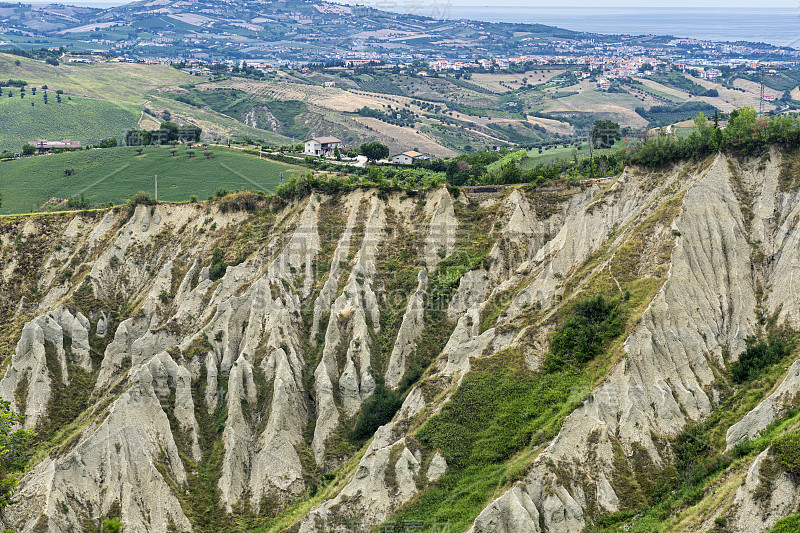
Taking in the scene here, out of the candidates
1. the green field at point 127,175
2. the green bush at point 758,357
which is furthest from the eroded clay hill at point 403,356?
the green field at point 127,175

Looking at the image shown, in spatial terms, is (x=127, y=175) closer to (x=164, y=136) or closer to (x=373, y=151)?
(x=164, y=136)

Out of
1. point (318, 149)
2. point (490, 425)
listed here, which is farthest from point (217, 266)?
point (318, 149)

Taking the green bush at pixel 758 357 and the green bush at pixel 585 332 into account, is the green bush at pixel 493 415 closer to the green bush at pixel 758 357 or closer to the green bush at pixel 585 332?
the green bush at pixel 585 332

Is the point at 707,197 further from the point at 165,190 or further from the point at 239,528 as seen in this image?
the point at 165,190

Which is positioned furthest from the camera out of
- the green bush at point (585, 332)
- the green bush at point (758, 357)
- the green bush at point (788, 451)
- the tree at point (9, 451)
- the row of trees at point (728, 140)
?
the row of trees at point (728, 140)

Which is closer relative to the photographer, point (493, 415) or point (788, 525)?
point (788, 525)

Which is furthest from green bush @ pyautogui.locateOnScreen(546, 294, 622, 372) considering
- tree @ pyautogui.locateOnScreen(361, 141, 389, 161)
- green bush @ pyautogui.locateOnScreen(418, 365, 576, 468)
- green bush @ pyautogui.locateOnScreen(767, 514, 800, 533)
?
tree @ pyautogui.locateOnScreen(361, 141, 389, 161)
